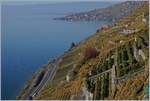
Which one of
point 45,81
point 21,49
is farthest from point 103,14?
point 45,81

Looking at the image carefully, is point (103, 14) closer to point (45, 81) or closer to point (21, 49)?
point (21, 49)

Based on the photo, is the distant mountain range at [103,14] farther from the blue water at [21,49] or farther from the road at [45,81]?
the road at [45,81]

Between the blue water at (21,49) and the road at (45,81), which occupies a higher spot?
the blue water at (21,49)

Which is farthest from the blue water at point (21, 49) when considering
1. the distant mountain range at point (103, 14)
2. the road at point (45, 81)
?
the distant mountain range at point (103, 14)

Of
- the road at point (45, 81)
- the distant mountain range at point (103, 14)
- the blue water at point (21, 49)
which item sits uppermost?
the distant mountain range at point (103, 14)

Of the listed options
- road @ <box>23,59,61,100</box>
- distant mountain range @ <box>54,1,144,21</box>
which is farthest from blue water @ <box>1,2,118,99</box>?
distant mountain range @ <box>54,1,144,21</box>

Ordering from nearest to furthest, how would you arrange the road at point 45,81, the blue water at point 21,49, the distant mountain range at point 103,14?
the blue water at point 21,49 → the road at point 45,81 → the distant mountain range at point 103,14

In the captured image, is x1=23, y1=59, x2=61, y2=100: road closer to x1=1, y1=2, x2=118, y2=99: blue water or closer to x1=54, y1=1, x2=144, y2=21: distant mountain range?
x1=1, y1=2, x2=118, y2=99: blue water

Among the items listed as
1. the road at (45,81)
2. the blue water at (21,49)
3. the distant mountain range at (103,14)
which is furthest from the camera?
the distant mountain range at (103,14)

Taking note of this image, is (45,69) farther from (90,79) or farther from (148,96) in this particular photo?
(148,96)

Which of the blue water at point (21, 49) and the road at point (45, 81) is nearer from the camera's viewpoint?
the blue water at point (21, 49)
